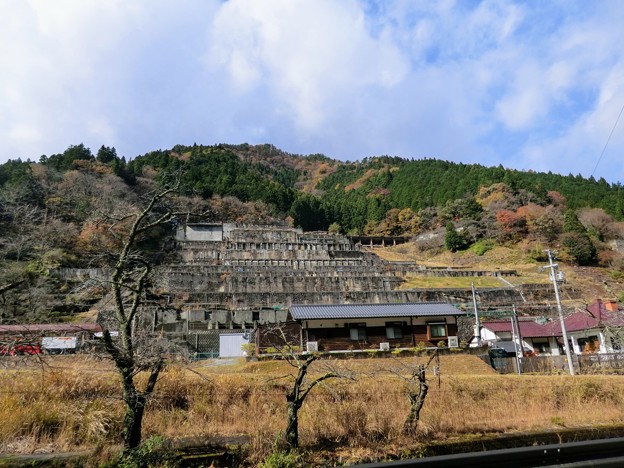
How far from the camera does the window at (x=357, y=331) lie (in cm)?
2278

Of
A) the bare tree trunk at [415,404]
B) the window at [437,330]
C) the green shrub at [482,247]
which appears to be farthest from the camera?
the green shrub at [482,247]

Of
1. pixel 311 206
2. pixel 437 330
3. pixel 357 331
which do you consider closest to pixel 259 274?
pixel 357 331

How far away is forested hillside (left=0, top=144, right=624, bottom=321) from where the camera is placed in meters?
41.8

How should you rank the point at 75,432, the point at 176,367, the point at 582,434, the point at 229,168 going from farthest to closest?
the point at 229,168, the point at 176,367, the point at 75,432, the point at 582,434

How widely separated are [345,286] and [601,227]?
44066mm

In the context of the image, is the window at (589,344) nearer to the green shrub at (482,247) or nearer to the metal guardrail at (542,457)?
the metal guardrail at (542,457)

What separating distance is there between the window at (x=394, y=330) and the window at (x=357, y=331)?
1.45 meters

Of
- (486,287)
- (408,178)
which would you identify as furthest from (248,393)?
(408,178)

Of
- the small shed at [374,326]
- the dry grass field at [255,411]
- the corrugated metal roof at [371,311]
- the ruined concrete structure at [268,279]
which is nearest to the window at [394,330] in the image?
the small shed at [374,326]

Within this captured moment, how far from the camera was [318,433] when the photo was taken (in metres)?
5.93

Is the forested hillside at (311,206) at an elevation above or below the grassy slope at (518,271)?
above

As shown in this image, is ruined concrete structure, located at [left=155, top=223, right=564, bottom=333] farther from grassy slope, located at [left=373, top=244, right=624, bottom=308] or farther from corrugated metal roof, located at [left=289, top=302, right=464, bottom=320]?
corrugated metal roof, located at [left=289, top=302, right=464, bottom=320]

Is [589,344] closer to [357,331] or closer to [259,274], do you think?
[357,331]

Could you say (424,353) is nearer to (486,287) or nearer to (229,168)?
(486,287)
